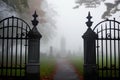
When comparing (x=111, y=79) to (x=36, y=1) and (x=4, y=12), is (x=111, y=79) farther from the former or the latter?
(x=36, y=1)

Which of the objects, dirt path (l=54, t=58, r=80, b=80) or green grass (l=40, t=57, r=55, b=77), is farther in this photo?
green grass (l=40, t=57, r=55, b=77)

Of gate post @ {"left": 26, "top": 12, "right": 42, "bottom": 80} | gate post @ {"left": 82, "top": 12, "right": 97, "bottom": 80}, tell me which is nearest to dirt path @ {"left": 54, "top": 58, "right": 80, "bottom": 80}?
gate post @ {"left": 82, "top": 12, "right": 97, "bottom": 80}

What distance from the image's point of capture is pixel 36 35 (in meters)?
11.5

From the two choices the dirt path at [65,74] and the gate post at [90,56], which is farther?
the dirt path at [65,74]

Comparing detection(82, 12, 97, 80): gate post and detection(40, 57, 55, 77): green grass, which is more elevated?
detection(82, 12, 97, 80): gate post

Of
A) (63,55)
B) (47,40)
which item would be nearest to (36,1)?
(47,40)

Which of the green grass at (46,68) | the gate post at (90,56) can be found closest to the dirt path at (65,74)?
the green grass at (46,68)

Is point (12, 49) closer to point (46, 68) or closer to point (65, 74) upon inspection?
point (65, 74)

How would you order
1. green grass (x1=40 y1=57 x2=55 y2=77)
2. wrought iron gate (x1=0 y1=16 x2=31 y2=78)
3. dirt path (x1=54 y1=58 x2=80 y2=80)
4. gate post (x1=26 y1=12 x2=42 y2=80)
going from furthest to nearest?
green grass (x1=40 y1=57 x2=55 y2=77) → dirt path (x1=54 y1=58 x2=80 y2=80) → wrought iron gate (x1=0 y1=16 x2=31 y2=78) → gate post (x1=26 y1=12 x2=42 y2=80)

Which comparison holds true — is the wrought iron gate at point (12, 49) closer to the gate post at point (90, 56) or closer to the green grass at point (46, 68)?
the green grass at point (46, 68)

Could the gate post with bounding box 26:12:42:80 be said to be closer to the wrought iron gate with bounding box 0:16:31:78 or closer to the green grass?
the wrought iron gate with bounding box 0:16:31:78

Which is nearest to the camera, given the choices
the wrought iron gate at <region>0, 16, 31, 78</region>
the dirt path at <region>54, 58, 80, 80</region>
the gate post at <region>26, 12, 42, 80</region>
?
the gate post at <region>26, 12, 42, 80</region>

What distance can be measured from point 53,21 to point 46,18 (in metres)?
1.62

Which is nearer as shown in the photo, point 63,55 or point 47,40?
point 47,40
